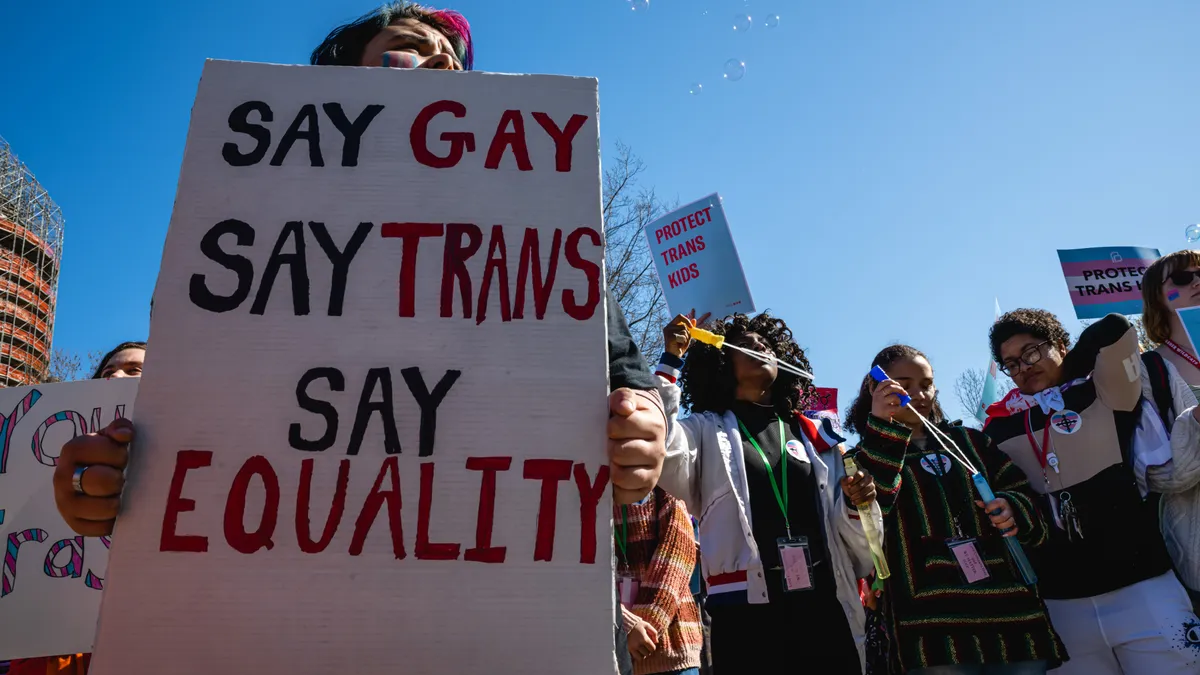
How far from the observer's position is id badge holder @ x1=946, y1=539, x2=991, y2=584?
2625mm

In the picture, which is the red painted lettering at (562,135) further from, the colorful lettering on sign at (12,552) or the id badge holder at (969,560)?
the colorful lettering on sign at (12,552)

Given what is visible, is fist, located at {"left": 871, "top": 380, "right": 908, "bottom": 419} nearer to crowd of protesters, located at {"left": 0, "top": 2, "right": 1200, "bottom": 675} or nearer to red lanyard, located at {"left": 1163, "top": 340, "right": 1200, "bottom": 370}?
crowd of protesters, located at {"left": 0, "top": 2, "right": 1200, "bottom": 675}

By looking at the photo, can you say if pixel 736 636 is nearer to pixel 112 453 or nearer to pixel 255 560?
pixel 255 560

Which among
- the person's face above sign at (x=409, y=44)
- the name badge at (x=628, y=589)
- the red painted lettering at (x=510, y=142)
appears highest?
the person's face above sign at (x=409, y=44)

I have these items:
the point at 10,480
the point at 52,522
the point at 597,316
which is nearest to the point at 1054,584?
the point at 597,316

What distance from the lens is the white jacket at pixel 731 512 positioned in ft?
8.66

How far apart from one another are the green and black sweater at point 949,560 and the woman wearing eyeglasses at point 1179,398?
1.83 ft

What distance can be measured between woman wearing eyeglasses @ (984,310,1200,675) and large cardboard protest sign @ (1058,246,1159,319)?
1.85 m

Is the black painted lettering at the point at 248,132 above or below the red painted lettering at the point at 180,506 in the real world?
above

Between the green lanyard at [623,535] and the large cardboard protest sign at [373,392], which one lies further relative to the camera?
the green lanyard at [623,535]

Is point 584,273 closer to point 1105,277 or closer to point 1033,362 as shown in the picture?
point 1033,362

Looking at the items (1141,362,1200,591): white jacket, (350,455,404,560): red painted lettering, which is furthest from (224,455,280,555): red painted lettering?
(1141,362,1200,591): white jacket

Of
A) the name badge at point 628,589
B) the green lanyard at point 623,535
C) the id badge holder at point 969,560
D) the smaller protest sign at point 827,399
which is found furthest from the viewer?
the smaller protest sign at point 827,399

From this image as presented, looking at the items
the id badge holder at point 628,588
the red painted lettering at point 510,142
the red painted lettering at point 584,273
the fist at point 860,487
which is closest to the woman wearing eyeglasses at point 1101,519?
A: the fist at point 860,487
